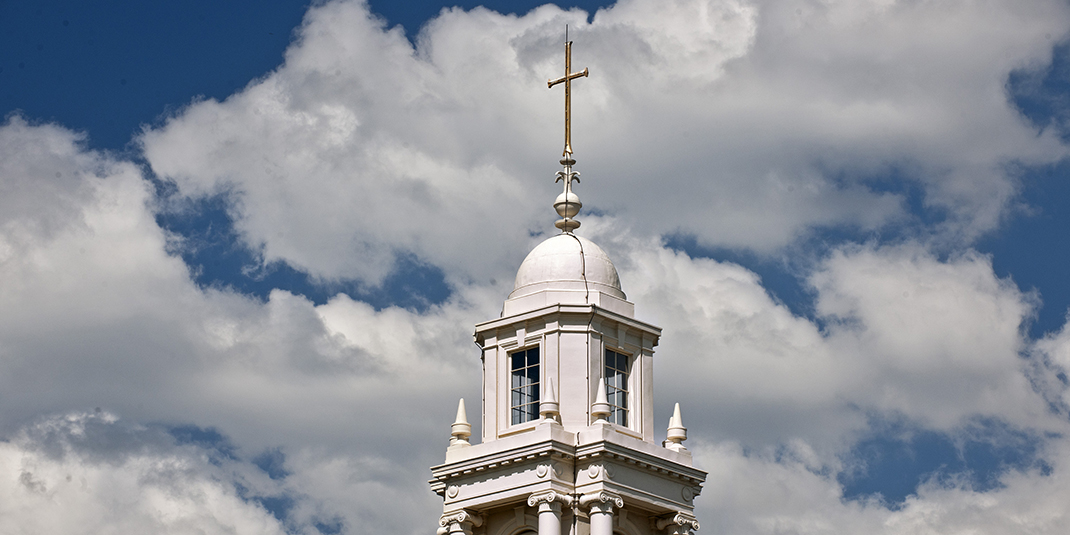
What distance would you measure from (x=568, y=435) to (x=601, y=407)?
1211mm

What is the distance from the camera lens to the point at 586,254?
54656 millimetres

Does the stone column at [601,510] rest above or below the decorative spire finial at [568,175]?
below

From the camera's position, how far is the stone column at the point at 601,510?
4997 centimetres

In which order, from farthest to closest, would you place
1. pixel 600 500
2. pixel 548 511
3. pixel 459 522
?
pixel 459 522, pixel 600 500, pixel 548 511

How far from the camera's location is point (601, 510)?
5012 centimetres

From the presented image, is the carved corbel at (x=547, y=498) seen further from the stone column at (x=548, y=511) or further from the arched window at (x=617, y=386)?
the arched window at (x=617, y=386)

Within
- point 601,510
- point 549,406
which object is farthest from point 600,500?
point 549,406

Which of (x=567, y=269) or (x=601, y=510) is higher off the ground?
(x=567, y=269)

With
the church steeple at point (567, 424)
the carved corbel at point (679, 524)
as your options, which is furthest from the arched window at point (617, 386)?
the carved corbel at point (679, 524)

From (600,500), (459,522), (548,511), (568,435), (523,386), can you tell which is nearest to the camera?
(548,511)

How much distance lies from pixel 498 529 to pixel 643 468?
4367 mm

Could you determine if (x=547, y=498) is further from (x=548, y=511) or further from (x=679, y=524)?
(x=679, y=524)

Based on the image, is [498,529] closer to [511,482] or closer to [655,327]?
[511,482]

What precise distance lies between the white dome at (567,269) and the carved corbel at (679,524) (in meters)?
6.76
